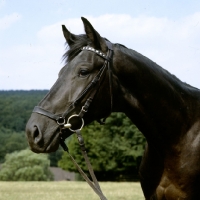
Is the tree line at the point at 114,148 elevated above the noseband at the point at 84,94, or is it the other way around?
the noseband at the point at 84,94

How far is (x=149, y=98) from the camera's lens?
5.02m

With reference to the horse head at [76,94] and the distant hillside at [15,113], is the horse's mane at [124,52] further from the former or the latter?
the distant hillside at [15,113]

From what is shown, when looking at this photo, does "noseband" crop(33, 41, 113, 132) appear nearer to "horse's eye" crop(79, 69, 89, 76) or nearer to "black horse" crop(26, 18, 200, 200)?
"black horse" crop(26, 18, 200, 200)

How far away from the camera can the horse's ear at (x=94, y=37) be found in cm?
472

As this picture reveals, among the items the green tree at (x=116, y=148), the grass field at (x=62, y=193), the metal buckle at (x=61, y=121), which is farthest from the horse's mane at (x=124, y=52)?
the green tree at (x=116, y=148)

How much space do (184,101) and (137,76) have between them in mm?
728

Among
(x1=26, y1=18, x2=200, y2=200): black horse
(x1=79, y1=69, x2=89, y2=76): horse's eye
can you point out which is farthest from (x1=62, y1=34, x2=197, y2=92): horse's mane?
(x1=79, y1=69, x2=89, y2=76): horse's eye

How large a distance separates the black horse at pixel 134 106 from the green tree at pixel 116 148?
4346 cm

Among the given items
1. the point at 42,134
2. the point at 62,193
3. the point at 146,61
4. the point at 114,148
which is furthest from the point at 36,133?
the point at 114,148

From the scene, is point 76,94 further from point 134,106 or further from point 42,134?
point 134,106

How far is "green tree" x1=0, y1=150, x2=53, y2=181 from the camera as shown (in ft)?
169

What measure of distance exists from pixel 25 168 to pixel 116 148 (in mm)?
11292

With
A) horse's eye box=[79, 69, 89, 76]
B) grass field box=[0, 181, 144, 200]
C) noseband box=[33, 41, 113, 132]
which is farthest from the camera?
grass field box=[0, 181, 144, 200]

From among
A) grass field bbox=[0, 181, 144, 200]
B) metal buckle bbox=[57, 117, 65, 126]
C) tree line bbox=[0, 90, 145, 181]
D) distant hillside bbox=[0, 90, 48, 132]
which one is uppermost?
metal buckle bbox=[57, 117, 65, 126]
